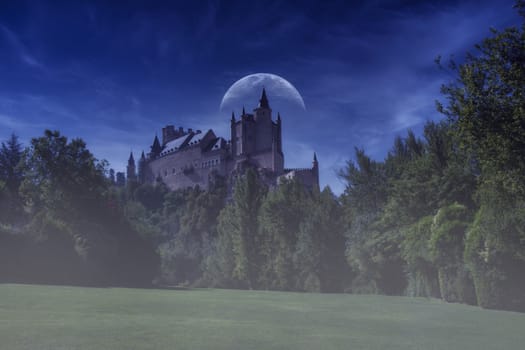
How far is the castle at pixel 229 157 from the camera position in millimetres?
117025

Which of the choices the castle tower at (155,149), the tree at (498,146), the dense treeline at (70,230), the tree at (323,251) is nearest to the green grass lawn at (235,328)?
the tree at (498,146)

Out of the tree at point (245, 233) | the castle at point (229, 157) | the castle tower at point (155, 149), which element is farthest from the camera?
the castle tower at point (155, 149)

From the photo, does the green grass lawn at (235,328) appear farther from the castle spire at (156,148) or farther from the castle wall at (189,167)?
the castle spire at (156,148)

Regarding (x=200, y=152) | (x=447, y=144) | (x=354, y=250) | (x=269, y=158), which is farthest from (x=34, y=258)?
(x=200, y=152)

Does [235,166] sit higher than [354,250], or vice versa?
[235,166]

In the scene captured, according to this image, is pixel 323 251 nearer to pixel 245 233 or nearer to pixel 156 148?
Result: pixel 245 233

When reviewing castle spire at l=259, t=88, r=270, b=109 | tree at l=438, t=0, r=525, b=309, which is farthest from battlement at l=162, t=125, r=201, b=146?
tree at l=438, t=0, r=525, b=309

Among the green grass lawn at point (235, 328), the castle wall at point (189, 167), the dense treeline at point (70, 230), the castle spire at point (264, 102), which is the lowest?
the green grass lawn at point (235, 328)

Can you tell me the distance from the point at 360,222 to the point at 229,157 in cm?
9425

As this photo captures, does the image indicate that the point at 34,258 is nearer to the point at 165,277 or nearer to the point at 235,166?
the point at 165,277

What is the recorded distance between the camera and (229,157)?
131 metres

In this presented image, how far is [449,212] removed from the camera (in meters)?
24.4

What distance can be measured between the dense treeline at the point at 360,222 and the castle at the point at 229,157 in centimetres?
5204

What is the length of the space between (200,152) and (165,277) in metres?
80.6
